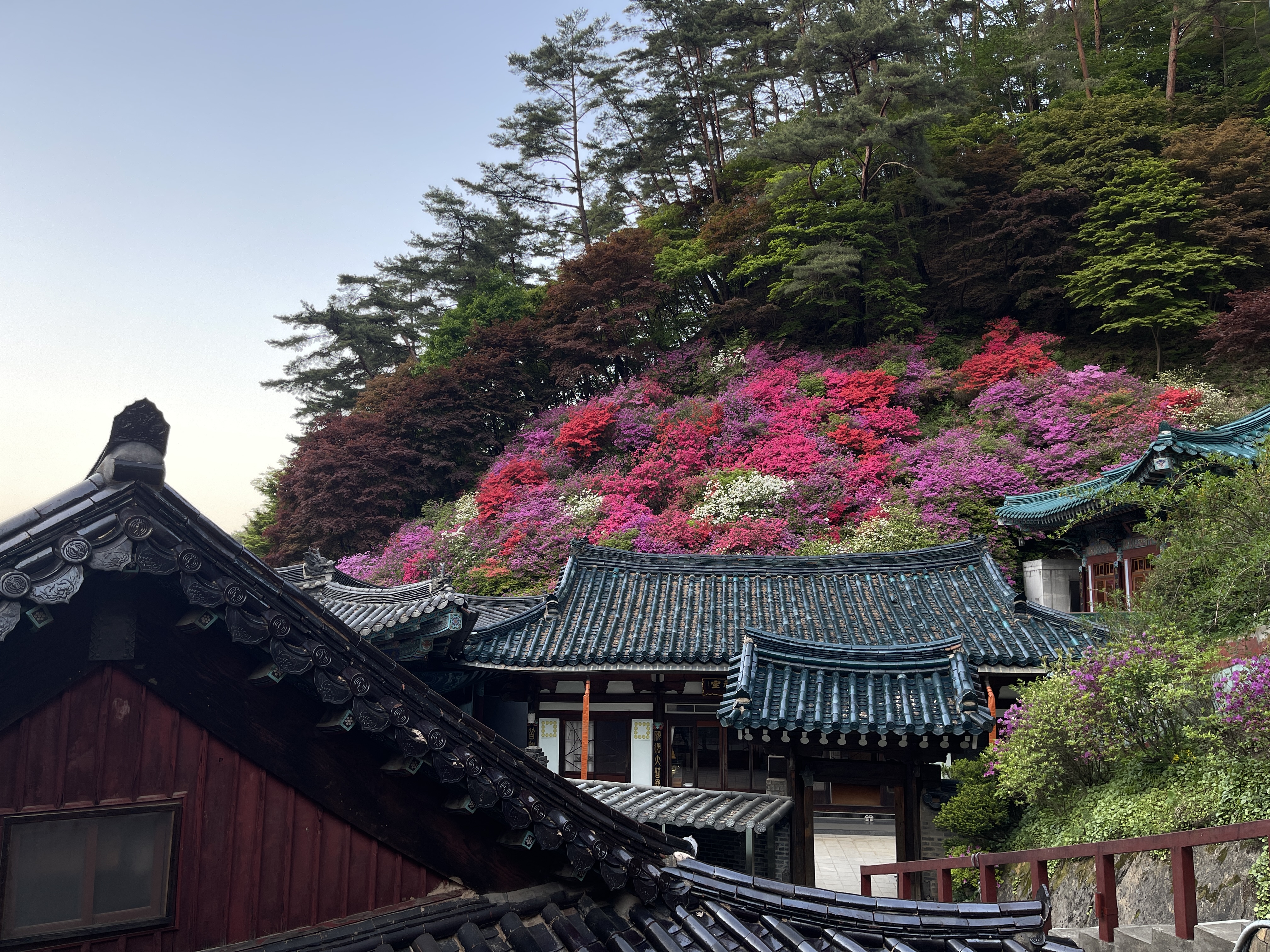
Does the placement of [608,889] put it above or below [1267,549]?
below

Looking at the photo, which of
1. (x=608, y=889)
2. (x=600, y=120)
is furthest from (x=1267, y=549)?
(x=600, y=120)

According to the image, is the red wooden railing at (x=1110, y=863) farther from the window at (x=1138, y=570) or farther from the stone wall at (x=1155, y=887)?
the window at (x=1138, y=570)

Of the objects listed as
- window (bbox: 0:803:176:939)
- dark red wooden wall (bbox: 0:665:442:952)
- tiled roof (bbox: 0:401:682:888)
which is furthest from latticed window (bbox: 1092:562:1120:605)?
window (bbox: 0:803:176:939)

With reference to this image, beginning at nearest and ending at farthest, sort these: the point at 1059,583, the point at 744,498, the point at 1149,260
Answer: the point at 1059,583 → the point at 744,498 → the point at 1149,260

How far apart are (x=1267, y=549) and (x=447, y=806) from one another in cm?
1060

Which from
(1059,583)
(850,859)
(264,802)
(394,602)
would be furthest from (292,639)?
(1059,583)

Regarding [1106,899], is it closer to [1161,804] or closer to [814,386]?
[1161,804]

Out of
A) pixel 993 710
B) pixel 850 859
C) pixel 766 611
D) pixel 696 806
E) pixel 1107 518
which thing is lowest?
pixel 850 859

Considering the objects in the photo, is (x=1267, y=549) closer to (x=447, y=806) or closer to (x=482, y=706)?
(x=447, y=806)

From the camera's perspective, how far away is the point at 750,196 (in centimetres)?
3484

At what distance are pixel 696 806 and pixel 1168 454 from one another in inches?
408

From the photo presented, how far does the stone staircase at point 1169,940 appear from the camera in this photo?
196 inches

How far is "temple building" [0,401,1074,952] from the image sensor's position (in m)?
2.59

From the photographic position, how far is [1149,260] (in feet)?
83.8
